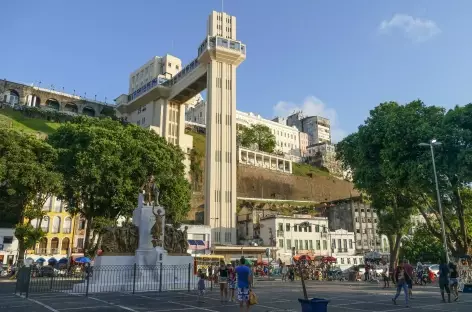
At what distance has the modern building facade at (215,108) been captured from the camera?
189 ft

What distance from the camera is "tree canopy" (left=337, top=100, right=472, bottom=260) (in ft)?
79.2

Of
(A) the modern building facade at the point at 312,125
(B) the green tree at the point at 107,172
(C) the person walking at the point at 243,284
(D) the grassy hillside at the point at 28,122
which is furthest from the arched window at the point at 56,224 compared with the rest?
(A) the modern building facade at the point at 312,125

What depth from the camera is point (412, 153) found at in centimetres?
2623

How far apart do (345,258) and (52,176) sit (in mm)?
46769

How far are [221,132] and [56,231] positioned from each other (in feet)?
90.3

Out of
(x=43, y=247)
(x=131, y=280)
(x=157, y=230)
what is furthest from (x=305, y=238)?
(x=131, y=280)

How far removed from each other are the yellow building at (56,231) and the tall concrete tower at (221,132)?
1887 centimetres

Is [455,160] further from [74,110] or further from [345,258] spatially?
[74,110]

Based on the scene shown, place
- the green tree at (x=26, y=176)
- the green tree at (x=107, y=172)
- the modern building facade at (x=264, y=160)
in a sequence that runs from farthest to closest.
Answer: the modern building facade at (x=264, y=160), the green tree at (x=107, y=172), the green tree at (x=26, y=176)

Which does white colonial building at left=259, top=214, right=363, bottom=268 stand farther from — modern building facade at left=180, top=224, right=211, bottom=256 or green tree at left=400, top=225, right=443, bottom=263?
modern building facade at left=180, top=224, right=211, bottom=256

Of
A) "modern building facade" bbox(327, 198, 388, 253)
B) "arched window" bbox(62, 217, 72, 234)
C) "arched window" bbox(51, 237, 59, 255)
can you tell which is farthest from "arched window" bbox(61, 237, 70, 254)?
"modern building facade" bbox(327, 198, 388, 253)

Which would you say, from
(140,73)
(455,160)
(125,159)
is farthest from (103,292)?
(140,73)

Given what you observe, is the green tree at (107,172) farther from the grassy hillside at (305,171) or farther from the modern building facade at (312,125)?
the modern building facade at (312,125)

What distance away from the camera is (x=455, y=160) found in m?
24.0
